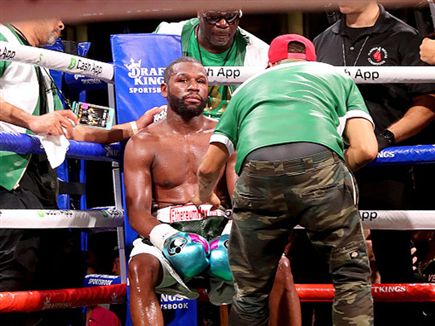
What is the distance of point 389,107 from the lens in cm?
276

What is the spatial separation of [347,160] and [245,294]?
49cm

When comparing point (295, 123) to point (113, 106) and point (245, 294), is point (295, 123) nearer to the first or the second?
point (245, 294)

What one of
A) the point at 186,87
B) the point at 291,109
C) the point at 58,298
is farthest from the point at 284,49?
the point at 58,298

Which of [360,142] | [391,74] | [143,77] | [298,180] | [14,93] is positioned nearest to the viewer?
[298,180]

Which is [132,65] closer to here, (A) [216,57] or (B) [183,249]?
(A) [216,57]

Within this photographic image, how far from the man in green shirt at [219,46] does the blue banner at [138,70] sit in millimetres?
185

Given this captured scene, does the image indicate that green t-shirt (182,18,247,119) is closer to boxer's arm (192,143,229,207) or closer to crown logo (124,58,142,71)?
crown logo (124,58,142,71)

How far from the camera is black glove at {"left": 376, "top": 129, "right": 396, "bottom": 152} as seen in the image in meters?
2.53

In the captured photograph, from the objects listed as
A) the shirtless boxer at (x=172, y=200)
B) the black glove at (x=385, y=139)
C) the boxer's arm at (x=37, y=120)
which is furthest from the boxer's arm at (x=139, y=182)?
the black glove at (x=385, y=139)

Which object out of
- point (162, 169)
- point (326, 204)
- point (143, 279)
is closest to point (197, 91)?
point (162, 169)

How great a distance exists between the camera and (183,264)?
222 cm

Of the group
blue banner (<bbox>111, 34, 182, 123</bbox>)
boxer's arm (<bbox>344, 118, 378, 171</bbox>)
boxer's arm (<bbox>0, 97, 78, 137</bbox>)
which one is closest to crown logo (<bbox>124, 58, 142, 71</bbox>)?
blue banner (<bbox>111, 34, 182, 123</bbox>)

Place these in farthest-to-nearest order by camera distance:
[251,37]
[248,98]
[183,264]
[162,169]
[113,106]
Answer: [251,37], [113,106], [162,169], [183,264], [248,98]

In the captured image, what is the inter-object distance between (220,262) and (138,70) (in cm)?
89
